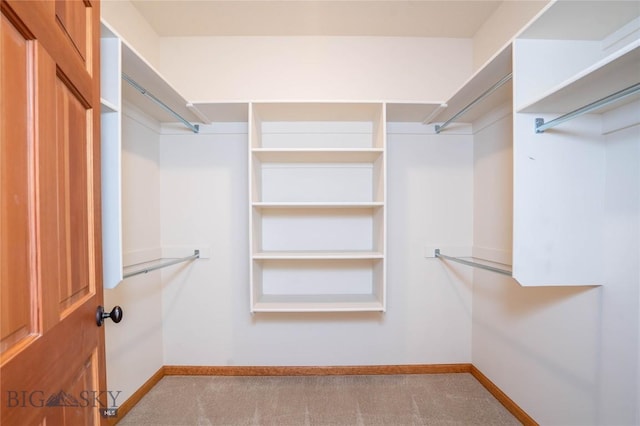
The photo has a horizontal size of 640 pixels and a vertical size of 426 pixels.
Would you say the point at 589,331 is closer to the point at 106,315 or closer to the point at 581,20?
the point at 581,20

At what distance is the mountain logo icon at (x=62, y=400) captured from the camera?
0.70 m

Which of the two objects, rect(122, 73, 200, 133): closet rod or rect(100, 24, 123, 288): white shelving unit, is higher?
rect(122, 73, 200, 133): closet rod

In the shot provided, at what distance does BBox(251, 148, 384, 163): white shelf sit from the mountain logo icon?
1506 mm

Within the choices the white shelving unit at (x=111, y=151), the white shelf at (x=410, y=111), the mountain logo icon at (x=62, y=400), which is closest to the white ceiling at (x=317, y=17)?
the white shelf at (x=410, y=111)

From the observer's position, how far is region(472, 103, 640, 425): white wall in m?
1.24

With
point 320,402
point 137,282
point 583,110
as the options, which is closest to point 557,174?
point 583,110

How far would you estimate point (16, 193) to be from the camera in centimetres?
61

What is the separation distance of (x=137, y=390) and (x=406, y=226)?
229 centimetres

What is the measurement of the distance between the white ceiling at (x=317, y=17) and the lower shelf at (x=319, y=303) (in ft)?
6.71

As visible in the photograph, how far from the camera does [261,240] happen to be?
91.5 inches

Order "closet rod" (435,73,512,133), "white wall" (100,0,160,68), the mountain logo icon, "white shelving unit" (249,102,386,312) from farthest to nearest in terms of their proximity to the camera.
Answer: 1. "white shelving unit" (249,102,386,312)
2. "white wall" (100,0,160,68)
3. "closet rod" (435,73,512,133)
4. the mountain logo icon

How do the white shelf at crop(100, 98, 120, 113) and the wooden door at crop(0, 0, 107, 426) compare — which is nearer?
the wooden door at crop(0, 0, 107, 426)

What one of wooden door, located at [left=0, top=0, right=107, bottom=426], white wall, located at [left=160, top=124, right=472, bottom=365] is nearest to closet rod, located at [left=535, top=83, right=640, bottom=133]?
white wall, located at [left=160, top=124, right=472, bottom=365]

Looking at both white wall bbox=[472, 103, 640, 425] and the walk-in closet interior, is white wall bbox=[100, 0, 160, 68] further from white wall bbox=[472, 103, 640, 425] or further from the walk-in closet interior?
white wall bbox=[472, 103, 640, 425]
